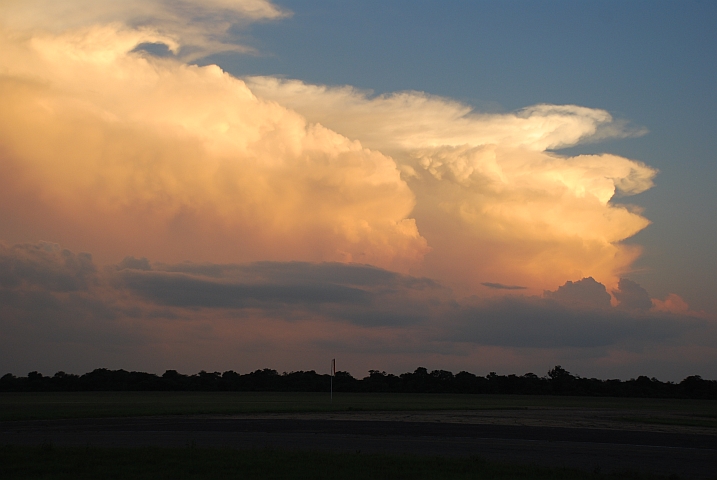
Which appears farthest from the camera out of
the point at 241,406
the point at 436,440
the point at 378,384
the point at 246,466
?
the point at 378,384

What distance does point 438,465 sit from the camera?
21828mm

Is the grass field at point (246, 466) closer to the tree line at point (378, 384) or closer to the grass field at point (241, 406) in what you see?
the grass field at point (241, 406)

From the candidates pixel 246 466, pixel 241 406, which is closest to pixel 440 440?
pixel 246 466

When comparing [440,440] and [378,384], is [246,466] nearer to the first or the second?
[440,440]

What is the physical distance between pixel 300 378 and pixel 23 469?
15602 cm

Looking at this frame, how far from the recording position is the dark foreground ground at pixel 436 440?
25.0m

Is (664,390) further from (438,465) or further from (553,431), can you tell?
(438,465)

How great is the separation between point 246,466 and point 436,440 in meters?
12.7

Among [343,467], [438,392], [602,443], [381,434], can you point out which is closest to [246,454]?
[343,467]

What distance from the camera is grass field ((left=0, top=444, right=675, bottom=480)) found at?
769 inches

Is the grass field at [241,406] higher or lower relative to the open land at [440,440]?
higher

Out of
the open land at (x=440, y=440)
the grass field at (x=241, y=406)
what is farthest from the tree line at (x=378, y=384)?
the open land at (x=440, y=440)

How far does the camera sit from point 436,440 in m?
31.3

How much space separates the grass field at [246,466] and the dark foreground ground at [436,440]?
8.09 ft
